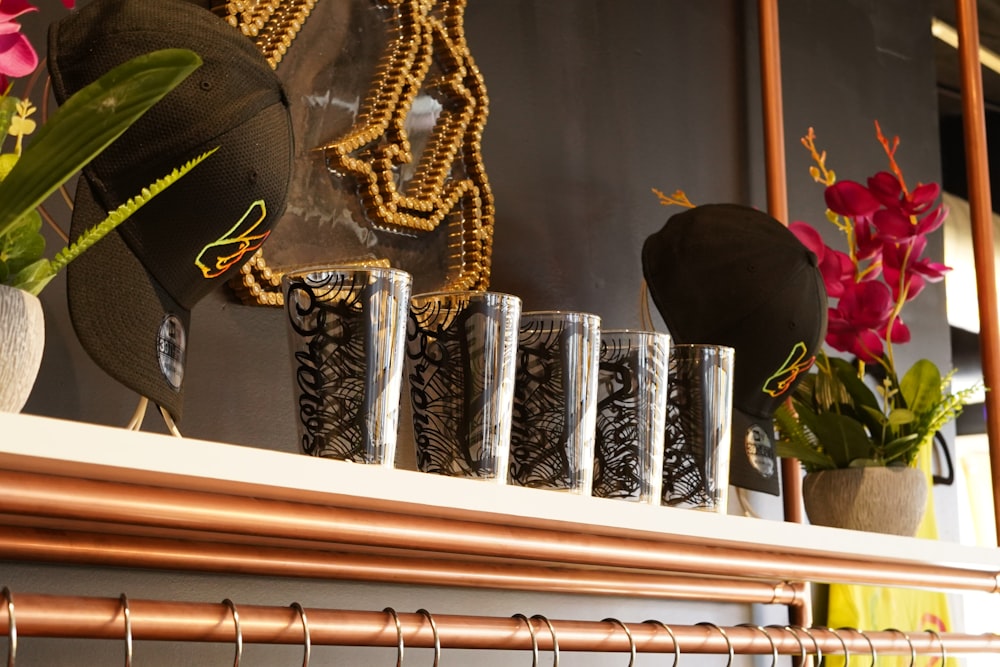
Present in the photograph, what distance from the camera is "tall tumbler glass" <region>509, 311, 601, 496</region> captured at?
0.82 m

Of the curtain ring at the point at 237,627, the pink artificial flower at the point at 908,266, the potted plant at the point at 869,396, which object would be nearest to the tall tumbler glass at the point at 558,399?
the curtain ring at the point at 237,627

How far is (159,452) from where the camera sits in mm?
539

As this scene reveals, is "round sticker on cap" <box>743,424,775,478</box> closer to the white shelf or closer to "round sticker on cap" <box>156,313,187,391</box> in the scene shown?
the white shelf

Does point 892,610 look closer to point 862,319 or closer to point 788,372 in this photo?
point 862,319

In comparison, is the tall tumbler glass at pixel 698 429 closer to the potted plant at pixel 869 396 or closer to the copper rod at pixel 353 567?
the copper rod at pixel 353 567

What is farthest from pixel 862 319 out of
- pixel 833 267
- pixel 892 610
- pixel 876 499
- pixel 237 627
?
pixel 237 627

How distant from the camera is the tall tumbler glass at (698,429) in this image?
0.92 m

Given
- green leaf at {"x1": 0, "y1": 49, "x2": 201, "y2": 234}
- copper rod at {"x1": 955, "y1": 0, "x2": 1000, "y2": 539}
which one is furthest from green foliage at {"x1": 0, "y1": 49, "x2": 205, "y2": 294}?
copper rod at {"x1": 955, "y1": 0, "x2": 1000, "y2": 539}

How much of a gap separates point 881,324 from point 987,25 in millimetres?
1348

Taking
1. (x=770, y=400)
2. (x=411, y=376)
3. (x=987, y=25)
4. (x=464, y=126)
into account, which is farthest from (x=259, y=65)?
(x=987, y=25)

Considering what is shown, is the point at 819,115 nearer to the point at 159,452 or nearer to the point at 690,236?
the point at 690,236

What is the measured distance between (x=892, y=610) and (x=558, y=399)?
2.75 feet

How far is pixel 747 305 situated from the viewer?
106 cm

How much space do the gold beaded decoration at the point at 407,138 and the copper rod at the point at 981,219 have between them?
0.77 metres
